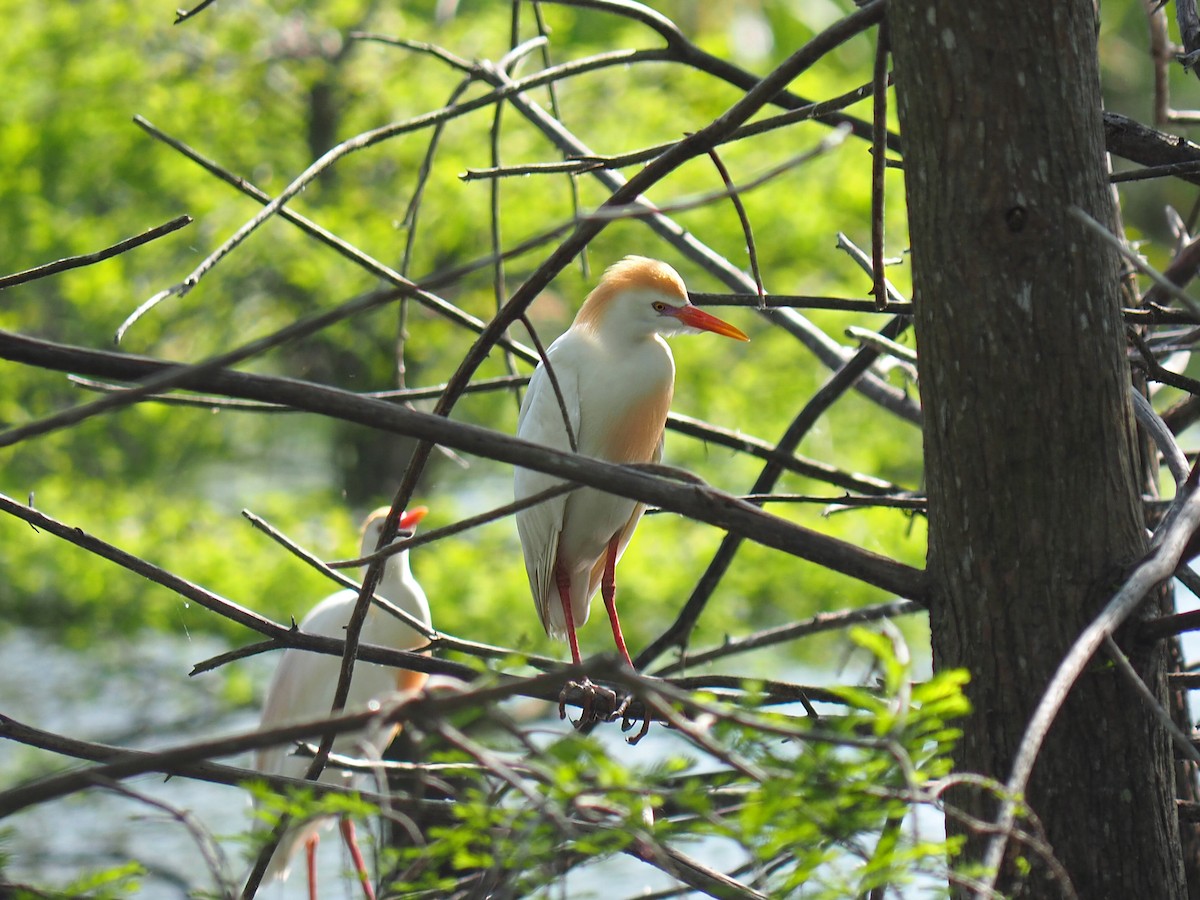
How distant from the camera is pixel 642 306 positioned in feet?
8.49

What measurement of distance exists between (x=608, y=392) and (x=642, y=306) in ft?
0.63

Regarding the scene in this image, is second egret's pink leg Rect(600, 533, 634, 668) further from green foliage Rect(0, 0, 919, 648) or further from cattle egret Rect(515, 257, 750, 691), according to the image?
green foliage Rect(0, 0, 919, 648)

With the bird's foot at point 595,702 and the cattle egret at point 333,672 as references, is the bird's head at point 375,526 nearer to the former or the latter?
the cattle egret at point 333,672

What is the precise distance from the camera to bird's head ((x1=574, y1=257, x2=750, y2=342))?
2551mm

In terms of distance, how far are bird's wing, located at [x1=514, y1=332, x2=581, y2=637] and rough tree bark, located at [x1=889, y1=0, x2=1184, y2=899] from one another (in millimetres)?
1368

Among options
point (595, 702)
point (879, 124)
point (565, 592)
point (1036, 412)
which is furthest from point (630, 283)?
point (1036, 412)

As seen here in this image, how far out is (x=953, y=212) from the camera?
1.08 meters

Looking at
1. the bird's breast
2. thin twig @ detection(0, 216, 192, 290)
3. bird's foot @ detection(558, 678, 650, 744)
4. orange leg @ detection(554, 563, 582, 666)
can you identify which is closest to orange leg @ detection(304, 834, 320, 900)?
orange leg @ detection(554, 563, 582, 666)

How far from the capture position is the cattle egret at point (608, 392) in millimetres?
2564

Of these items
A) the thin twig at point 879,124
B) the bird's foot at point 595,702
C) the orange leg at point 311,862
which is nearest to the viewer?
the thin twig at point 879,124

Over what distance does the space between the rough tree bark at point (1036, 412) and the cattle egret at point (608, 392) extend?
4.48ft

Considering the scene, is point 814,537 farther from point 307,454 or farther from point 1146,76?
point 1146,76

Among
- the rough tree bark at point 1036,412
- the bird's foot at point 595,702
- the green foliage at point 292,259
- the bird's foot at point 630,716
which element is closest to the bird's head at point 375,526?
the bird's foot at point 595,702

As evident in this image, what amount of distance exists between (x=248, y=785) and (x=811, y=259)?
5.95 metres
